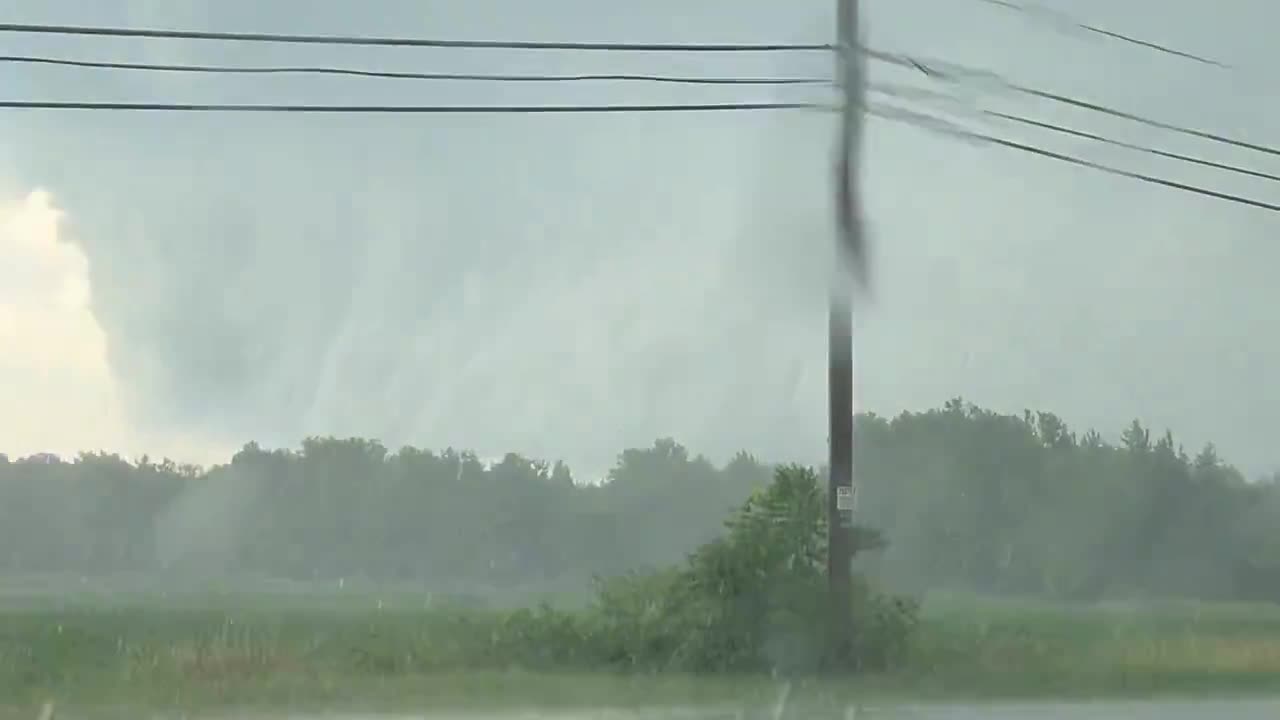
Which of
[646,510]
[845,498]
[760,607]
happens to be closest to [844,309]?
[845,498]

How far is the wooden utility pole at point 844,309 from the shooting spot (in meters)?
15.0

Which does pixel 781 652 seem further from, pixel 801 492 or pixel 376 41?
pixel 376 41

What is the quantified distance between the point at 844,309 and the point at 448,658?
A: 22.3 feet

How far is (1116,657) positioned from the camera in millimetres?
18453

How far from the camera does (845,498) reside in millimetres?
15336

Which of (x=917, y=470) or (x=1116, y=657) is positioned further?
(x=917, y=470)

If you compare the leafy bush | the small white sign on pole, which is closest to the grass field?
the leafy bush

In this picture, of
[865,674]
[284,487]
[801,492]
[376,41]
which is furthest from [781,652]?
[284,487]

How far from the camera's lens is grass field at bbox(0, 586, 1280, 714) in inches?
565

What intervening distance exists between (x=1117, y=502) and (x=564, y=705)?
14230 millimetres

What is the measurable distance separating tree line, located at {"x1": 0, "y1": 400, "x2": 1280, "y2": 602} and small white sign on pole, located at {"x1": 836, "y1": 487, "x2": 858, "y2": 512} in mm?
6353

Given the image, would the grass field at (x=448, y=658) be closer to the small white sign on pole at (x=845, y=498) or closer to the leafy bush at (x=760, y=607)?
the leafy bush at (x=760, y=607)

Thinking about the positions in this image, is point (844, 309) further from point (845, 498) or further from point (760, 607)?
point (760, 607)

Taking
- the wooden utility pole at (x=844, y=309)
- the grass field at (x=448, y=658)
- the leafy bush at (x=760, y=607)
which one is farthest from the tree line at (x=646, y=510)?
the wooden utility pole at (x=844, y=309)
